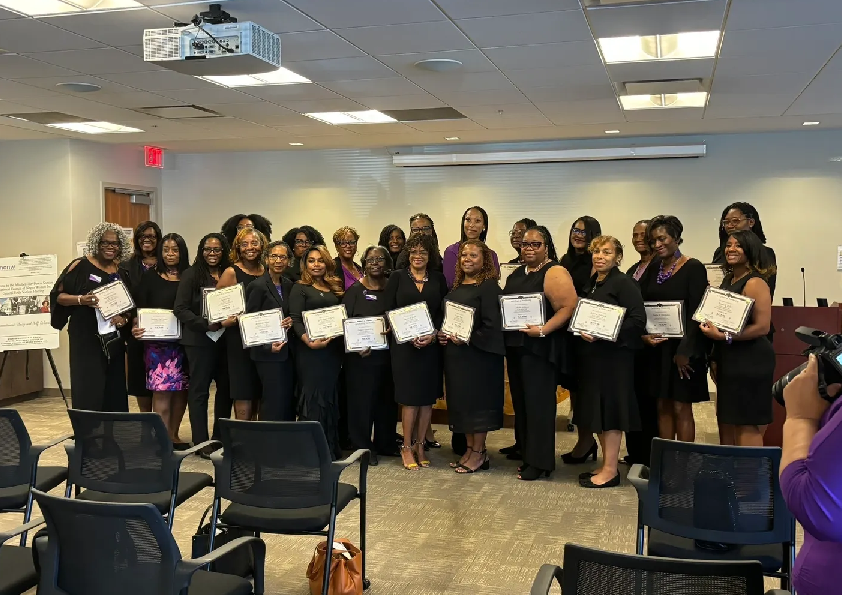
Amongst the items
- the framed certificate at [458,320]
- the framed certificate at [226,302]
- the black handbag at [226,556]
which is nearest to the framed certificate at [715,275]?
the framed certificate at [458,320]

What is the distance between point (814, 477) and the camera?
5.40 ft

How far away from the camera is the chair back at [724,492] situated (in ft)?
9.89

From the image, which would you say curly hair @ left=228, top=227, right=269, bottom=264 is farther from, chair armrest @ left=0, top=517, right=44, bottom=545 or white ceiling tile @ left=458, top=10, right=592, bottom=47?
chair armrest @ left=0, top=517, right=44, bottom=545

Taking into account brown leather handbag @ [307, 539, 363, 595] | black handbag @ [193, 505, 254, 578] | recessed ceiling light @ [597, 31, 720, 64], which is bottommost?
brown leather handbag @ [307, 539, 363, 595]

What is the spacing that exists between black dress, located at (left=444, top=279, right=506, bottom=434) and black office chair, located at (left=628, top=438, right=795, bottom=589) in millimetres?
2653

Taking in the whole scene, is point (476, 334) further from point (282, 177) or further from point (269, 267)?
point (282, 177)

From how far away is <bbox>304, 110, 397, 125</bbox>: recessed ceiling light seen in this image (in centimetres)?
778

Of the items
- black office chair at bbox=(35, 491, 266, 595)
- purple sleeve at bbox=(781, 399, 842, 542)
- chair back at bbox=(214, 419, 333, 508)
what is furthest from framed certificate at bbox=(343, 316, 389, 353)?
purple sleeve at bbox=(781, 399, 842, 542)

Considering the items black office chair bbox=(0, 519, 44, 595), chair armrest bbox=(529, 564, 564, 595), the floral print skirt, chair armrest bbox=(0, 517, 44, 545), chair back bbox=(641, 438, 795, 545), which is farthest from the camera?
the floral print skirt

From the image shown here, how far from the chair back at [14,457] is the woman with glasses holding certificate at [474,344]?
2.94m

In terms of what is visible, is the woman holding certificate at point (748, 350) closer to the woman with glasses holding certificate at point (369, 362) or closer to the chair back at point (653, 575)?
the woman with glasses holding certificate at point (369, 362)

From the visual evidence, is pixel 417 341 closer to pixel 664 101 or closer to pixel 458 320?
pixel 458 320

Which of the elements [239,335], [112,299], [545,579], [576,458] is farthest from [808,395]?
[112,299]

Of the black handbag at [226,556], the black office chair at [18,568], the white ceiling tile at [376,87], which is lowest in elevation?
the black handbag at [226,556]
